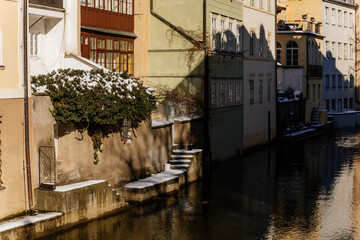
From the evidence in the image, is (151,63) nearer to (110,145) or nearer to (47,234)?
(110,145)

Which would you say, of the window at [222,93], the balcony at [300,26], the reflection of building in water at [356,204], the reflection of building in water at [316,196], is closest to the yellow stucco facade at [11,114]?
the reflection of building in water at [316,196]

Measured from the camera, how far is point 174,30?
36.5 metres

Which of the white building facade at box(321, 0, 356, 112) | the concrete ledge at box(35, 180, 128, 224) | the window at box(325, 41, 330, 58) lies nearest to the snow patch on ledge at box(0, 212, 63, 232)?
the concrete ledge at box(35, 180, 128, 224)

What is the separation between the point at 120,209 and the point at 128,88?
4143 millimetres

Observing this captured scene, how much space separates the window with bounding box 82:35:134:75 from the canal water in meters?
6.47

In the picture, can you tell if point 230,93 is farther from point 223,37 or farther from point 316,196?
point 316,196

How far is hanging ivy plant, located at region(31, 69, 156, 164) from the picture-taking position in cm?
2306

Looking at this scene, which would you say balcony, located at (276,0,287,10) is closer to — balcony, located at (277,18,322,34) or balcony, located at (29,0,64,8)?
balcony, located at (277,18,322,34)

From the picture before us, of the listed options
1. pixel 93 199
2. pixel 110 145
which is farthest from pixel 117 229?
pixel 110 145

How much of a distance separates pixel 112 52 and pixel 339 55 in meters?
45.1

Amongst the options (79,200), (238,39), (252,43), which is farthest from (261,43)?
(79,200)

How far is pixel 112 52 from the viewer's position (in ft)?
111

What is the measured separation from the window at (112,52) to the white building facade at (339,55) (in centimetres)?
3714

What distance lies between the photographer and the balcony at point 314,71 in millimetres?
A: 65188
